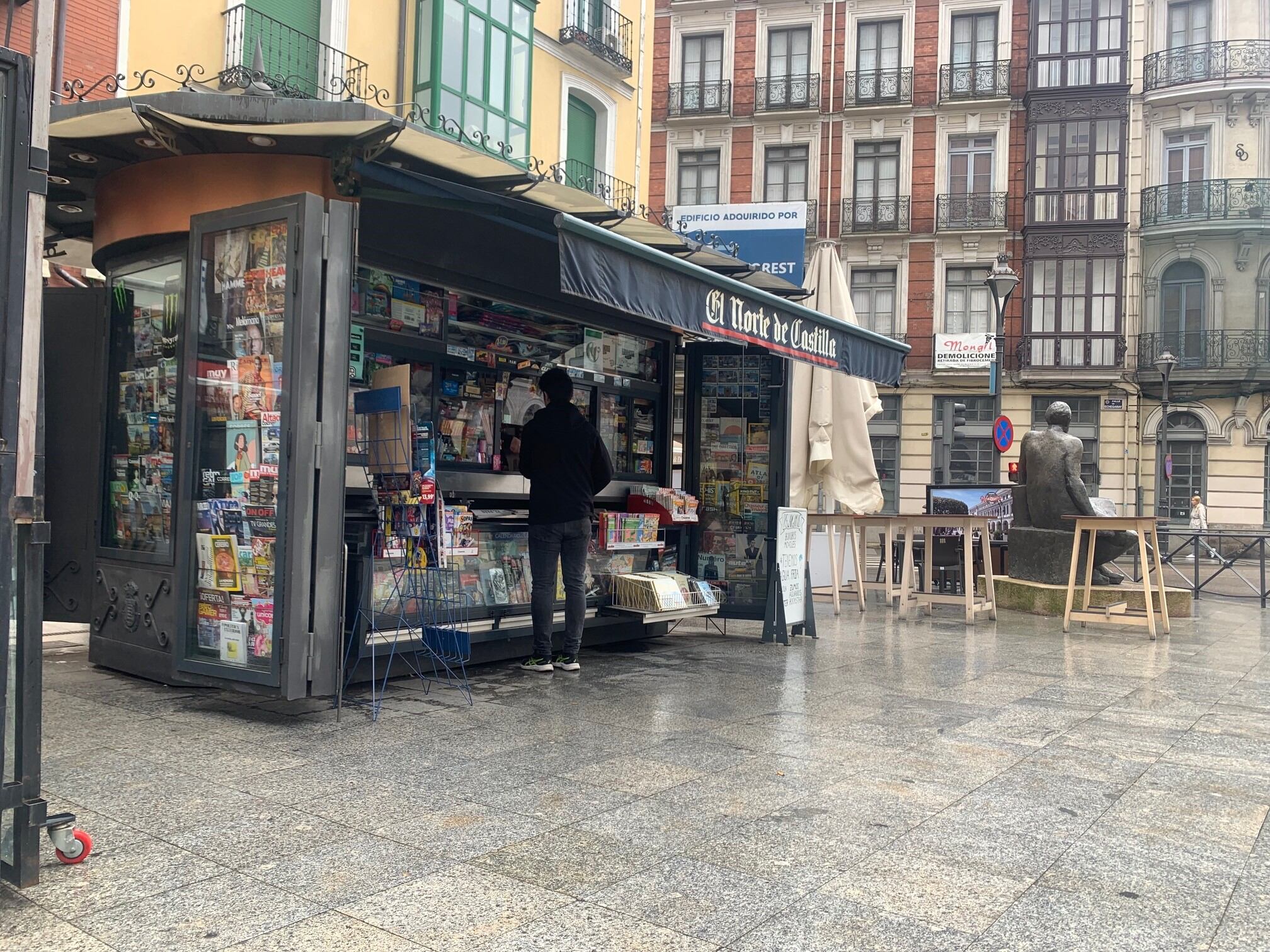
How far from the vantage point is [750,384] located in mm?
9617

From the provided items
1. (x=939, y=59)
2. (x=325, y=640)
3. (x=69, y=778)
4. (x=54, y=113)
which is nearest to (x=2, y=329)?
(x=69, y=778)

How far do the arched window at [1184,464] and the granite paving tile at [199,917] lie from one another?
32561 mm

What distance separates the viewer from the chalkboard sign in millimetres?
9008

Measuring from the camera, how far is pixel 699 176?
35.8 metres

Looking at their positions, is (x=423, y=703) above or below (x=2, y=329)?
below

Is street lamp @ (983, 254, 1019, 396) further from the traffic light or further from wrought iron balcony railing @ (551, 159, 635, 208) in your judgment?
the traffic light

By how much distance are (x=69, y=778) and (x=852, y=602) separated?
411 inches

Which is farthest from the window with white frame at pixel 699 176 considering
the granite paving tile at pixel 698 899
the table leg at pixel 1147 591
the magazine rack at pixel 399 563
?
the granite paving tile at pixel 698 899

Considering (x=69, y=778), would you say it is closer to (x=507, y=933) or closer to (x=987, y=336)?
(x=507, y=933)

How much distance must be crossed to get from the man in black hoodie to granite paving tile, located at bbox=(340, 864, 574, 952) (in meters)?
3.79

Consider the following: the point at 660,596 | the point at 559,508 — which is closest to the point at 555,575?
the point at 559,508

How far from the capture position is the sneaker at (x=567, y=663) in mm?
7316

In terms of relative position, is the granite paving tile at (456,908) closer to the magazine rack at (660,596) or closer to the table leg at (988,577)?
the magazine rack at (660,596)

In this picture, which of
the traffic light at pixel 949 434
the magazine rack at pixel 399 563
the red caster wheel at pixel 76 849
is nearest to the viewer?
the red caster wheel at pixel 76 849
